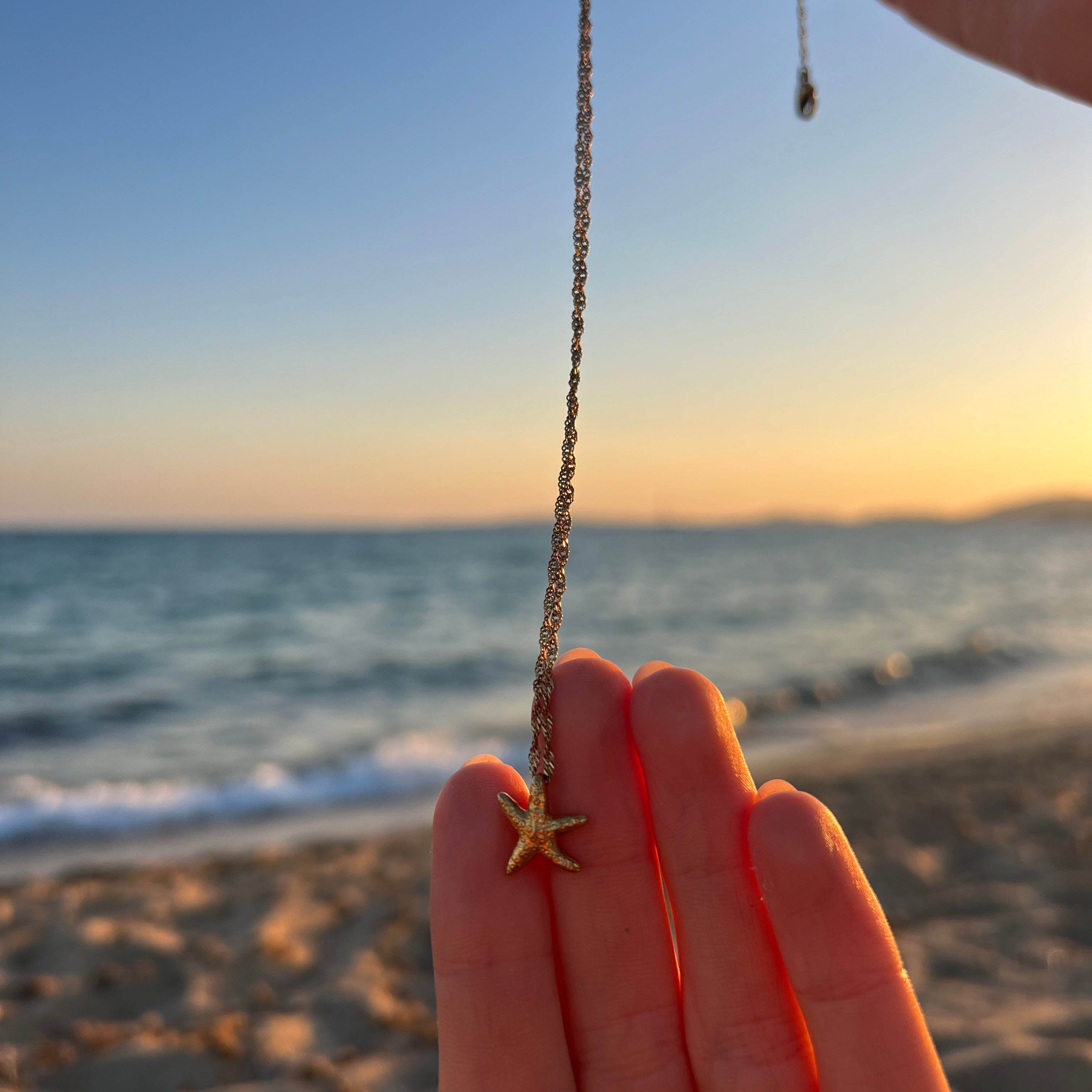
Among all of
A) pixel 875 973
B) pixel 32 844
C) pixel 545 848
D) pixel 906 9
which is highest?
pixel 906 9

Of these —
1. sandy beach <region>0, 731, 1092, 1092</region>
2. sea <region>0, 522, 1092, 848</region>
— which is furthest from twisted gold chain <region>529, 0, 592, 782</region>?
sea <region>0, 522, 1092, 848</region>

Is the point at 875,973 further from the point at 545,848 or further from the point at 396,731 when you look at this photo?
the point at 396,731

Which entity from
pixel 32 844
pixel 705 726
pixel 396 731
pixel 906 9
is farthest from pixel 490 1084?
pixel 396 731

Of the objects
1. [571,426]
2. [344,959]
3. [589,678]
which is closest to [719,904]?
[589,678]

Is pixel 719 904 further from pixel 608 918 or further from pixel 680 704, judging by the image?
pixel 680 704

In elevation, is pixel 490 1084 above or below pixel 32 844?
above

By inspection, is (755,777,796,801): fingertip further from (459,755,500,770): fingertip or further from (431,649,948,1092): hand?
(459,755,500,770): fingertip
